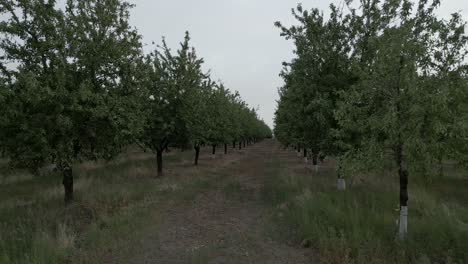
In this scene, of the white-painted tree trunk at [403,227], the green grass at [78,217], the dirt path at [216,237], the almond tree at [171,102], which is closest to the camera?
the green grass at [78,217]

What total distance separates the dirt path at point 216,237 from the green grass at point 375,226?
32.8 inches

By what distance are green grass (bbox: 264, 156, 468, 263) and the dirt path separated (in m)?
0.83

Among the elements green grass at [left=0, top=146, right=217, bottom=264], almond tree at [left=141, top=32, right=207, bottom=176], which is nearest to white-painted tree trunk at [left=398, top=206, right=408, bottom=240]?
green grass at [left=0, top=146, right=217, bottom=264]

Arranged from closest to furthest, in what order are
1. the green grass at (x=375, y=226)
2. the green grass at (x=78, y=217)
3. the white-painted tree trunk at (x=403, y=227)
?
1. the green grass at (x=375, y=226)
2. the green grass at (x=78, y=217)
3. the white-painted tree trunk at (x=403, y=227)

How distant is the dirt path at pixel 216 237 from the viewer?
24.6 feet

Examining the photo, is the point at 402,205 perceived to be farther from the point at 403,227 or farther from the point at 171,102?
the point at 171,102

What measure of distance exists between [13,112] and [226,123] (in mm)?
27202

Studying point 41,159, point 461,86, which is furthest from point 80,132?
point 461,86

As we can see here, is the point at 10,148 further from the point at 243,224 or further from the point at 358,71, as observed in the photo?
the point at 358,71

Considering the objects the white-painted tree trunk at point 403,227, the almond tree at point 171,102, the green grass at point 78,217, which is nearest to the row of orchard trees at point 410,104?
the white-painted tree trunk at point 403,227

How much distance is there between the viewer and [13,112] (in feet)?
31.7

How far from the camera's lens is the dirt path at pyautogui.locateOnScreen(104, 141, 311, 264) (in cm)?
750

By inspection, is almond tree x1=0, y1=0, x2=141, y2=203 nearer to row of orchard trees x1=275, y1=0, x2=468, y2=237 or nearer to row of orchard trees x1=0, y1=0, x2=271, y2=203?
row of orchard trees x1=0, y1=0, x2=271, y2=203

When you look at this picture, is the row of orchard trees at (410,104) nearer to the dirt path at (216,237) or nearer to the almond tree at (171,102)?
the dirt path at (216,237)
